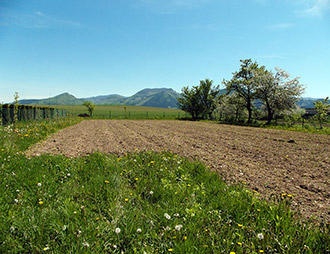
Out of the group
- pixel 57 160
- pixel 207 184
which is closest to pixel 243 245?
pixel 207 184

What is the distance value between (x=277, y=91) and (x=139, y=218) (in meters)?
33.1

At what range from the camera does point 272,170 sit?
245 inches

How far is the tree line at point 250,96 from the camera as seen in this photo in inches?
1157

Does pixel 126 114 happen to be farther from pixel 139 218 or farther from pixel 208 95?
pixel 139 218

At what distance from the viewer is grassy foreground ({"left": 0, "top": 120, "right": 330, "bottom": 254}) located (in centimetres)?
247

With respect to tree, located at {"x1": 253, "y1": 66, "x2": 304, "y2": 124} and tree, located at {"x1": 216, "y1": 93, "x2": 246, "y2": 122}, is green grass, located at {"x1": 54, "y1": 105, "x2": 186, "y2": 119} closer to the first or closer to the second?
tree, located at {"x1": 216, "y1": 93, "x2": 246, "y2": 122}

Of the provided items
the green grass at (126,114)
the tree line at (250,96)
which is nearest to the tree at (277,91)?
the tree line at (250,96)

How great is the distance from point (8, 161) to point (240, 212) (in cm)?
660

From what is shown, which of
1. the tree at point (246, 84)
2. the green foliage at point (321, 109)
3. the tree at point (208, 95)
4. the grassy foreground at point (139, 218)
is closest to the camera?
the grassy foreground at point (139, 218)

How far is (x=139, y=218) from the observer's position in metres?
3.02

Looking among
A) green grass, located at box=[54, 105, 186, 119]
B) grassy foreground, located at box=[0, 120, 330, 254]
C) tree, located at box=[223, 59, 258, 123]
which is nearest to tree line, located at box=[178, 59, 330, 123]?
tree, located at box=[223, 59, 258, 123]

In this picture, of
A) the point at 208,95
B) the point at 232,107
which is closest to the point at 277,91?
the point at 232,107

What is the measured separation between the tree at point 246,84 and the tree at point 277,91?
3.80 feet

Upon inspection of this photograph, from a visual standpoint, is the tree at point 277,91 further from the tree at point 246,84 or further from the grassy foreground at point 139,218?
the grassy foreground at point 139,218
